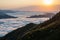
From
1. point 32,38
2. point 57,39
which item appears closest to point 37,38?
point 32,38

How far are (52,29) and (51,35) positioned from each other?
3.13 metres

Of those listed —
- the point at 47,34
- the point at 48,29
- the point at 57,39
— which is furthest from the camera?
the point at 48,29

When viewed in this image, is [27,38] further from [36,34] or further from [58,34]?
[58,34]

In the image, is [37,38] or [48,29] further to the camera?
[48,29]

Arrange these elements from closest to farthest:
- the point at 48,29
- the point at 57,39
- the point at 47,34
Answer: the point at 57,39 < the point at 47,34 < the point at 48,29

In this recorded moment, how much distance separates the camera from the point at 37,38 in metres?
41.0

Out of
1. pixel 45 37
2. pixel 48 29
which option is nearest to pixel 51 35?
pixel 45 37

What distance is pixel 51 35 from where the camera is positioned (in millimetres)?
40156

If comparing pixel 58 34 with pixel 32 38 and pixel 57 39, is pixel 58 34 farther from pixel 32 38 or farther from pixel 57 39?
pixel 32 38

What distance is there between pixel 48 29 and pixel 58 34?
4033 millimetres

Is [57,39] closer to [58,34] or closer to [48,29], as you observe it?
[58,34]

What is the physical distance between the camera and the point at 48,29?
43.6 m

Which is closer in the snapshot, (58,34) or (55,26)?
(58,34)

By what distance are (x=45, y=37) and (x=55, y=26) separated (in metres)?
4.90
